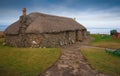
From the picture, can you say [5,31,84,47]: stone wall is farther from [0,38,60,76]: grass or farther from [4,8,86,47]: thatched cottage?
[0,38,60,76]: grass

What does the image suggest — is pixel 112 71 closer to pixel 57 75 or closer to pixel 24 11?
pixel 57 75

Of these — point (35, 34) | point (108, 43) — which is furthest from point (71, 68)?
point (108, 43)

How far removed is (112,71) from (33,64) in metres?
8.09

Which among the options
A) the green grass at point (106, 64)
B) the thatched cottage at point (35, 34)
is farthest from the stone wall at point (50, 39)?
the green grass at point (106, 64)

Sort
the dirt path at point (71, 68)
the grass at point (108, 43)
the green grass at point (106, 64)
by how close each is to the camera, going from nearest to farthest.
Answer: the dirt path at point (71, 68)
the green grass at point (106, 64)
the grass at point (108, 43)

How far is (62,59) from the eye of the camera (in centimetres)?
1556

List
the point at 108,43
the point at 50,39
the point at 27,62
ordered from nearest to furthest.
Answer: the point at 27,62
the point at 50,39
the point at 108,43

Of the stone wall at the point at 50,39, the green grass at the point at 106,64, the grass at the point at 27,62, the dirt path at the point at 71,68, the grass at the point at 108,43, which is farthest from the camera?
the grass at the point at 108,43

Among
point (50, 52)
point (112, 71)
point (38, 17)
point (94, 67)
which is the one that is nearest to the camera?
point (112, 71)

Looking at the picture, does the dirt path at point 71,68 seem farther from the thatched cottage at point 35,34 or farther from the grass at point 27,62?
the thatched cottage at point 35,34

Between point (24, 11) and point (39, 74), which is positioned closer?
point (39, 74)

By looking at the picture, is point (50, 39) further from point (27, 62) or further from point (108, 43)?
point (108, 43)

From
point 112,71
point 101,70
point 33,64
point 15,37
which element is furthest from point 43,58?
point 15,37

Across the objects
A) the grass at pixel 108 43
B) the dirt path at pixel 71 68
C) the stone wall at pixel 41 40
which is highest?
the stone wall at pixel 41 40
